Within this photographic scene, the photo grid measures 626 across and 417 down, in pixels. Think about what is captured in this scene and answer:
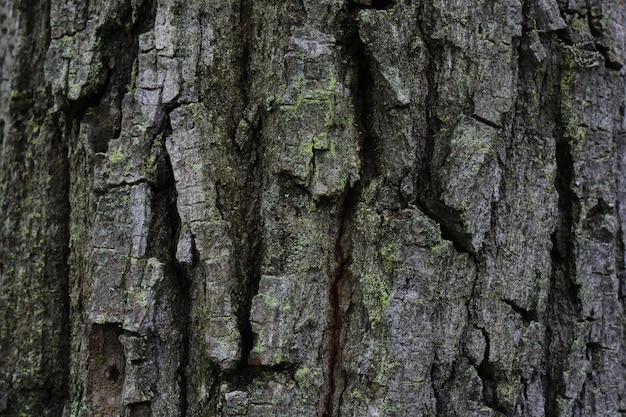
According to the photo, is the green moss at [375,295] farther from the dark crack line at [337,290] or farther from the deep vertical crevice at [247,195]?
the deep vertical crevice at [247,195]

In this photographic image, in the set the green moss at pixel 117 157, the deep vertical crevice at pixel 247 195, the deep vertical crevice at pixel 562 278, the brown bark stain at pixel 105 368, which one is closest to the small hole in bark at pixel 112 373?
the brown bark stain at pixel 105 368

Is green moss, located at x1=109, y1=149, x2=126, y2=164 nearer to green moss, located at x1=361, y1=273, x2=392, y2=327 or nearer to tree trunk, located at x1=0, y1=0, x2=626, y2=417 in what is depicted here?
tree trunk, located at x1=0, y1=0, x2=626, y2=417

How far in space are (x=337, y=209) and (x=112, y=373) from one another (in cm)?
66

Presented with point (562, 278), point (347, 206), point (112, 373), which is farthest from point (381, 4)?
point (112, 373)

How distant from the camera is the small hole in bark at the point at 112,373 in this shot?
1.50 m

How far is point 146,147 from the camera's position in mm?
1471

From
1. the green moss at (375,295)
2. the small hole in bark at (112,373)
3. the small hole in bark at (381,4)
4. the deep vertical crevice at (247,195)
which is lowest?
the small hole in bark at (112,373)

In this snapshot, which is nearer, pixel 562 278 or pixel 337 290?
pixel 337 290

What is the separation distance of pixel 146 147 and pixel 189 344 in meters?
0.47

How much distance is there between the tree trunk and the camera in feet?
4.63

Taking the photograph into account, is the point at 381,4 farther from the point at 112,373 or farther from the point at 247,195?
the point at 112,373

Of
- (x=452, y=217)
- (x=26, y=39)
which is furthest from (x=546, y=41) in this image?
(x=26, y=39)

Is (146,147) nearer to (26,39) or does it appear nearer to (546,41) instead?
(26,39)

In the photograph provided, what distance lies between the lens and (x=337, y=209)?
1.45 m
